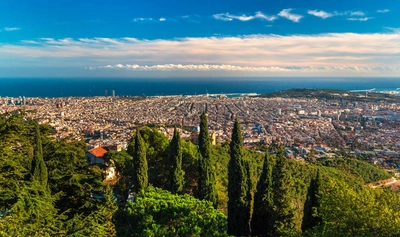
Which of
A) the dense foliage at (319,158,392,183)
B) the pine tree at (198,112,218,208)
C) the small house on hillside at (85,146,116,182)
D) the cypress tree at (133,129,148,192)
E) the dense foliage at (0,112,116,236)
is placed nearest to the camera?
the dense foliage at (0,112,116,236)

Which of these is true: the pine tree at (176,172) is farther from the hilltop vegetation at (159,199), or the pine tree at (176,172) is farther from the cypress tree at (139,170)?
the cypress tree at (139,170)

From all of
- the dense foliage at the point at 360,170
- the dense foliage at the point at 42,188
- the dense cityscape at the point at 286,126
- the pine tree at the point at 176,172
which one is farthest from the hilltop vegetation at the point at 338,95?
the dense foliage at the point at 42,188

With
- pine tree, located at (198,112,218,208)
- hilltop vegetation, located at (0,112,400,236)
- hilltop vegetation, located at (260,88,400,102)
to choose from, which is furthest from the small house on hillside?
hilltop vegetation, located at (260,88,400,102)

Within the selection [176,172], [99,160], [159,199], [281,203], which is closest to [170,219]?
[159,199]

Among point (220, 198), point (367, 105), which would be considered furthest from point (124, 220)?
point (367, 105)

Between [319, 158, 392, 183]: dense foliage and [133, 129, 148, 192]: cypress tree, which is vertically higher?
[133, 129, 148, 192]: cypress tree

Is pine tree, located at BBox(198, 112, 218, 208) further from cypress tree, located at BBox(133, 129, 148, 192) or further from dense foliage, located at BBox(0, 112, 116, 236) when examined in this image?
dense foliage, located at BBox(0, 112, 116, 236)

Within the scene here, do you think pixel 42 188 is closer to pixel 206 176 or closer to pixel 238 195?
pixel 206 176
